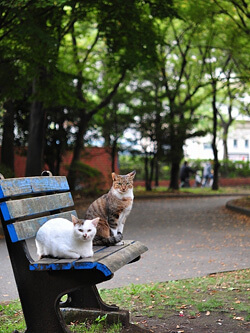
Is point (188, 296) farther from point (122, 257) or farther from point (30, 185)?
point (30, 185)

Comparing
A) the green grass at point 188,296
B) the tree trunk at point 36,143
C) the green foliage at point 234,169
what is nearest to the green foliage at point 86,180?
the tree trunk at point 36,143

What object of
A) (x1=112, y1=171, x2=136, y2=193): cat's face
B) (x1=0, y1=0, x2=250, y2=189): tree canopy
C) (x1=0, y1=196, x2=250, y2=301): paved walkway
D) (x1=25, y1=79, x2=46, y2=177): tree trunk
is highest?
(x1=0, y1=0, x2=250, y2=189): tree canopy

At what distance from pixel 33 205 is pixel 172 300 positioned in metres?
1.99

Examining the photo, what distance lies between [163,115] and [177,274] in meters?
19.0

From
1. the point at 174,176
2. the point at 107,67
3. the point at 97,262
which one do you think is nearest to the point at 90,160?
the point at 174,176

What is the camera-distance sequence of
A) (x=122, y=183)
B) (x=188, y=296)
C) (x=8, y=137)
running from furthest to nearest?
(x=8, y=137)
(x=188, y=296)
(x=122, y=183)

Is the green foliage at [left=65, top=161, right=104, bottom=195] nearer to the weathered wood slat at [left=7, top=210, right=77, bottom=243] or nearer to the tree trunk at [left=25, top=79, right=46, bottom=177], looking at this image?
the tree trunk at [left=25, top=79, right=46, bottom=177]

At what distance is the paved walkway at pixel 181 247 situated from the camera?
6.90m

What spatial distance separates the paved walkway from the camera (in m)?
6.90

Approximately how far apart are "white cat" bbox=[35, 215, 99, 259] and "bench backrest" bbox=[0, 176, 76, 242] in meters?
0.19

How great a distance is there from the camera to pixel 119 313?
437 cm

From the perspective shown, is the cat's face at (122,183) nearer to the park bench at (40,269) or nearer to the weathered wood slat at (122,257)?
the weathered wood slat at (122,257)

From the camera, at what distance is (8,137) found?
71.3ft

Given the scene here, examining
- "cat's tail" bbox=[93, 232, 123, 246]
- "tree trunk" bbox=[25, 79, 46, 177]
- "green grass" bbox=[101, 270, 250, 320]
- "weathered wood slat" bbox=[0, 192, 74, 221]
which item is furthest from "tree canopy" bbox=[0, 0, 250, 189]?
"cat's tail" bbox=[93, 232, 123, 246]
